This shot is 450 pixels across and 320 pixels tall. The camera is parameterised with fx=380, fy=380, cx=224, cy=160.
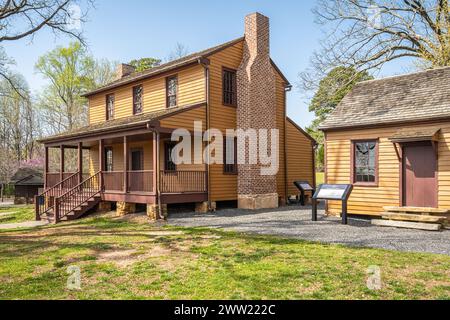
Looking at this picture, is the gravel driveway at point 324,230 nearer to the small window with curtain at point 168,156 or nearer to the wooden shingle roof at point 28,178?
the small window with curtain at point 168,156

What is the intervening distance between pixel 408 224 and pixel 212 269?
24.1ft

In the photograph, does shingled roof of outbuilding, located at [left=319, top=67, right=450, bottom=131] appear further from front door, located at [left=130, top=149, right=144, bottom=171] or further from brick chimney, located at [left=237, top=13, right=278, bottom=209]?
front door, located at [left=130, top=149, right=144, bottom=171]

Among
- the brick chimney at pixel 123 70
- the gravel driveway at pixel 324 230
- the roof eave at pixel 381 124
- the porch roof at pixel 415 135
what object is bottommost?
the gravel driveway at pixel 324 230

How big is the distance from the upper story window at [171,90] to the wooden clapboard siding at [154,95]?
0.20 metres

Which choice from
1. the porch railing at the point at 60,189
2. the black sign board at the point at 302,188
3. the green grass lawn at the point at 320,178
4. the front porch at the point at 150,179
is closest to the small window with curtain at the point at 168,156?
the front porch at the point at 150,179

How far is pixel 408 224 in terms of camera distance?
11.4 meters

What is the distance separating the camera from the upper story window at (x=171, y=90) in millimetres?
18641

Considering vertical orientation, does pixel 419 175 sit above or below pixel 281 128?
below

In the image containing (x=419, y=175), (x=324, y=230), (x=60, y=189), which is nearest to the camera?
(x=324, y=230)

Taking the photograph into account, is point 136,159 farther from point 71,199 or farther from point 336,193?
point 336,193

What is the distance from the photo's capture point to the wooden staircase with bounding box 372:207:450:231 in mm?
11114

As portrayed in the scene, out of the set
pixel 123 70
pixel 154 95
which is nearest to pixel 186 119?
pixel 154 95

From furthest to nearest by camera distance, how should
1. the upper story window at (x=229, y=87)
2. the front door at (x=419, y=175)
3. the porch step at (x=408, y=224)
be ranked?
1. the upper story window at (x=229, y=87)
2. the front door at (x=419, y=175)
3. the porch step at (x=408, y=224)

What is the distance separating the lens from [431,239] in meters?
9.61
